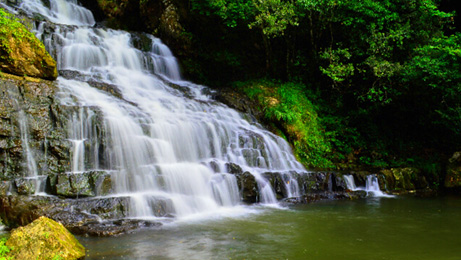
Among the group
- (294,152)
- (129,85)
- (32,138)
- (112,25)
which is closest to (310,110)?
(294,152)

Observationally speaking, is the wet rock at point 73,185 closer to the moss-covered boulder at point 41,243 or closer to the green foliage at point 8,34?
the moss-covered boulder at point 41,243

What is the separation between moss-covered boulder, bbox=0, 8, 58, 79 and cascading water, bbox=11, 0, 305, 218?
672mm

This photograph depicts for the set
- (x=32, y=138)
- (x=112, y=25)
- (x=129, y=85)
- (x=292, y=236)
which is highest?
(x=112, y=25)

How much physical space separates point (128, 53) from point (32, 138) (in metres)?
7.27

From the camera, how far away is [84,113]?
8625mm

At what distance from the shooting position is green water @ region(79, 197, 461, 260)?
Answer: 516cm

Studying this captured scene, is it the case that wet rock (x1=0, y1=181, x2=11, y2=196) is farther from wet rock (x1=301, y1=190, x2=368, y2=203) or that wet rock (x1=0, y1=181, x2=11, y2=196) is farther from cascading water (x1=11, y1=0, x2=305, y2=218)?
wet rock (x1=301, y1=190, x2=368, y2=203)

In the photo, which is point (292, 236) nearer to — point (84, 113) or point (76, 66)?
point (84, 113)

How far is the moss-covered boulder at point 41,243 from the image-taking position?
14.5 ft

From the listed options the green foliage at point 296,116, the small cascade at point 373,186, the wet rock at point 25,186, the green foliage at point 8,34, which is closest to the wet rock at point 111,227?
the wet rock at point 25,186

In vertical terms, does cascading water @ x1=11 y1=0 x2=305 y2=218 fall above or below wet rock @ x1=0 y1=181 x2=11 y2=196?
above

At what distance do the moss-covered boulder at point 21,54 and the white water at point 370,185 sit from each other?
9.51 m

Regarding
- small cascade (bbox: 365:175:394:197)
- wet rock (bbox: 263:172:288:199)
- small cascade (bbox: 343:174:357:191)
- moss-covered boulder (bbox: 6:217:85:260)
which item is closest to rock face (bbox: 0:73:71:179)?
moss-covered boulder (bbox: 6:217:85:260)

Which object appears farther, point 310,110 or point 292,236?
point 310,110
